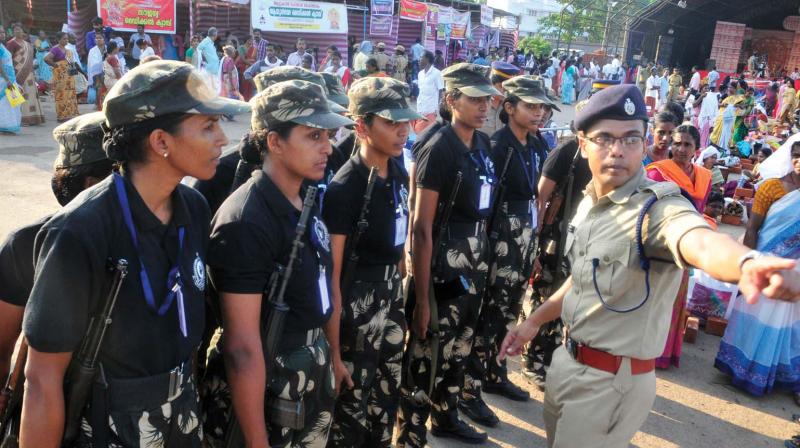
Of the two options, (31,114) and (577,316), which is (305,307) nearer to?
(577,316)

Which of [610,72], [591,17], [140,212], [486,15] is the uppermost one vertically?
[591,17]

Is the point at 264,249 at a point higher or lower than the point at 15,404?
higher

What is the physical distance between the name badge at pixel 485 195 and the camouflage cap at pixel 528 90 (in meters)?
0.81

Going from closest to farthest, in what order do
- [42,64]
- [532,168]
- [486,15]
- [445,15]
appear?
1. [532,168]
2. [42,64]
3. [445,15]
4. [486,15]

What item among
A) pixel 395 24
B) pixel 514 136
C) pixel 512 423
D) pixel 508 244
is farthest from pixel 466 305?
pixel 395 24

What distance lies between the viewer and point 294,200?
214 centimetres

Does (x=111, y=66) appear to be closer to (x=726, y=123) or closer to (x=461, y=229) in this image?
(x=461, y=229)

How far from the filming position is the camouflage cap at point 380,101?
272 cm

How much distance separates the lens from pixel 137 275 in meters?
1.60

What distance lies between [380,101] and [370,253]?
0.72 meters

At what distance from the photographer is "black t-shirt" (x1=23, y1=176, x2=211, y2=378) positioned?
1.47 m

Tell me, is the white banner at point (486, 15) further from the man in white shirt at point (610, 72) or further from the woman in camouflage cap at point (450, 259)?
the woman in camouflage cap at point (450, 259)

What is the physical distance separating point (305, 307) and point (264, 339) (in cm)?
18

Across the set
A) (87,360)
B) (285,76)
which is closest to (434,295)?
(285,76)
